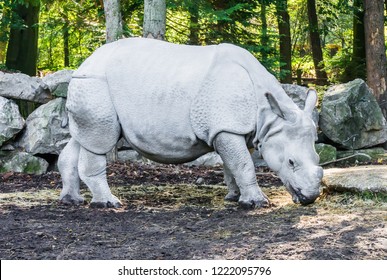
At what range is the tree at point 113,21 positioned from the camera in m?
10.1

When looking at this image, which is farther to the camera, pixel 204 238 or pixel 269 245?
pixel 204 238

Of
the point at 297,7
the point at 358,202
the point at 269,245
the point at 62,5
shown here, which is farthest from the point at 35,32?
the point at 269,245

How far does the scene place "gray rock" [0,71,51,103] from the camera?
1059cm

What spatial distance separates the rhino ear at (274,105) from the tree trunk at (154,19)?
11.2ft

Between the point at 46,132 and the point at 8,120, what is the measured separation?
2.00 feet

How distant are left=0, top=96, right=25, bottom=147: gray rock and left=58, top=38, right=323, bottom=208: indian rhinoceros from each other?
131 inches

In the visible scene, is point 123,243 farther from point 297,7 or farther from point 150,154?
point 297,7

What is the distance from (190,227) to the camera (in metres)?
5.71

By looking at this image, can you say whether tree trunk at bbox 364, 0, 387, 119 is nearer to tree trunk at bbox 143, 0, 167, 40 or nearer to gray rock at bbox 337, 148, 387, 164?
gray rock at bbox 337, 148, 387, 164

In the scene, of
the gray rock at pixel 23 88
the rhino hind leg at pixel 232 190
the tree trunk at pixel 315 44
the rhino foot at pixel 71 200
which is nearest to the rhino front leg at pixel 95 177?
the rhino foot at pixel 71 200

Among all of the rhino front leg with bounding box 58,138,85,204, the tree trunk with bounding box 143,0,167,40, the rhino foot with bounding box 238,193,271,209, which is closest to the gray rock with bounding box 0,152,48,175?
the tree trunk with bounding box 143,0,167,40

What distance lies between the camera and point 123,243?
5.15m

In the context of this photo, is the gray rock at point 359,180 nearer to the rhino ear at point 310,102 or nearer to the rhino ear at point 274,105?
the rhino ear at point 310,102
